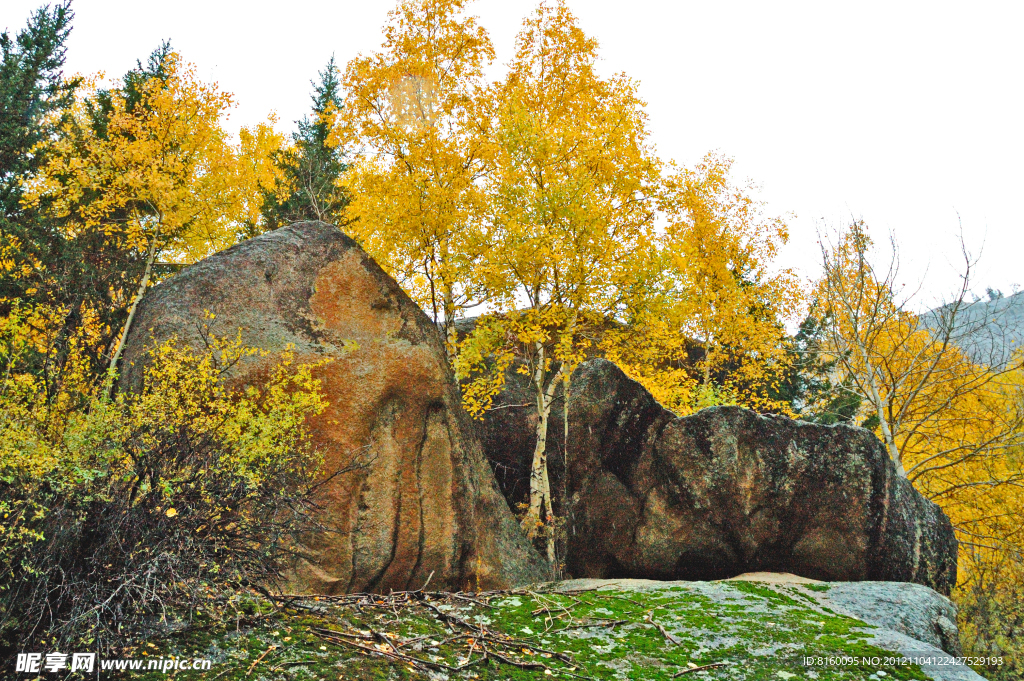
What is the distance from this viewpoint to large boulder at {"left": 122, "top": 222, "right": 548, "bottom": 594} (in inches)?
346

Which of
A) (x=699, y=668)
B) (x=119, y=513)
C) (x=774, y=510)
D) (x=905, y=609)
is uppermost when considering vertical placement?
(x=119, y=513)

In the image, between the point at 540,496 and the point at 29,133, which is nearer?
the point at 540,496

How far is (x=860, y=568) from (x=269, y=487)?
1012cm

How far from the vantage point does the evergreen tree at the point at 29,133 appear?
15250 mm

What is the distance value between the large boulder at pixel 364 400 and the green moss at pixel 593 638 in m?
1.66

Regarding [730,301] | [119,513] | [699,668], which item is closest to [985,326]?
[730,301]

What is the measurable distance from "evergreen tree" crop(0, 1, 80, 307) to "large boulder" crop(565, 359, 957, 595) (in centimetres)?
1386

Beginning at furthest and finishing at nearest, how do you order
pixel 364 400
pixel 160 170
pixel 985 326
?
pixel 160 170 < pixel 985 326 < pixel 364 400

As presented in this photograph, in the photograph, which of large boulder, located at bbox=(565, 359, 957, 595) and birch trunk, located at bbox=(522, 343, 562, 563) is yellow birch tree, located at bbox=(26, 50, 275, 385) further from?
large boulder, located at bbox=(565, 359, 957, 595)

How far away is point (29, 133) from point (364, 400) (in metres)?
16.9

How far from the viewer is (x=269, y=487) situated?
5215 mm

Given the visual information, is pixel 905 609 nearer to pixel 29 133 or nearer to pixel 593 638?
pixel 593 638

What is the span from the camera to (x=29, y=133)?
18.6 meters

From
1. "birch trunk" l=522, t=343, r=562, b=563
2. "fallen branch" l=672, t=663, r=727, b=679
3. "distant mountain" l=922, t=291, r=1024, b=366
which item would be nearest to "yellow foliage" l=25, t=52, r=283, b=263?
"birch trunk" l=522, t=343, r=562, b=563
